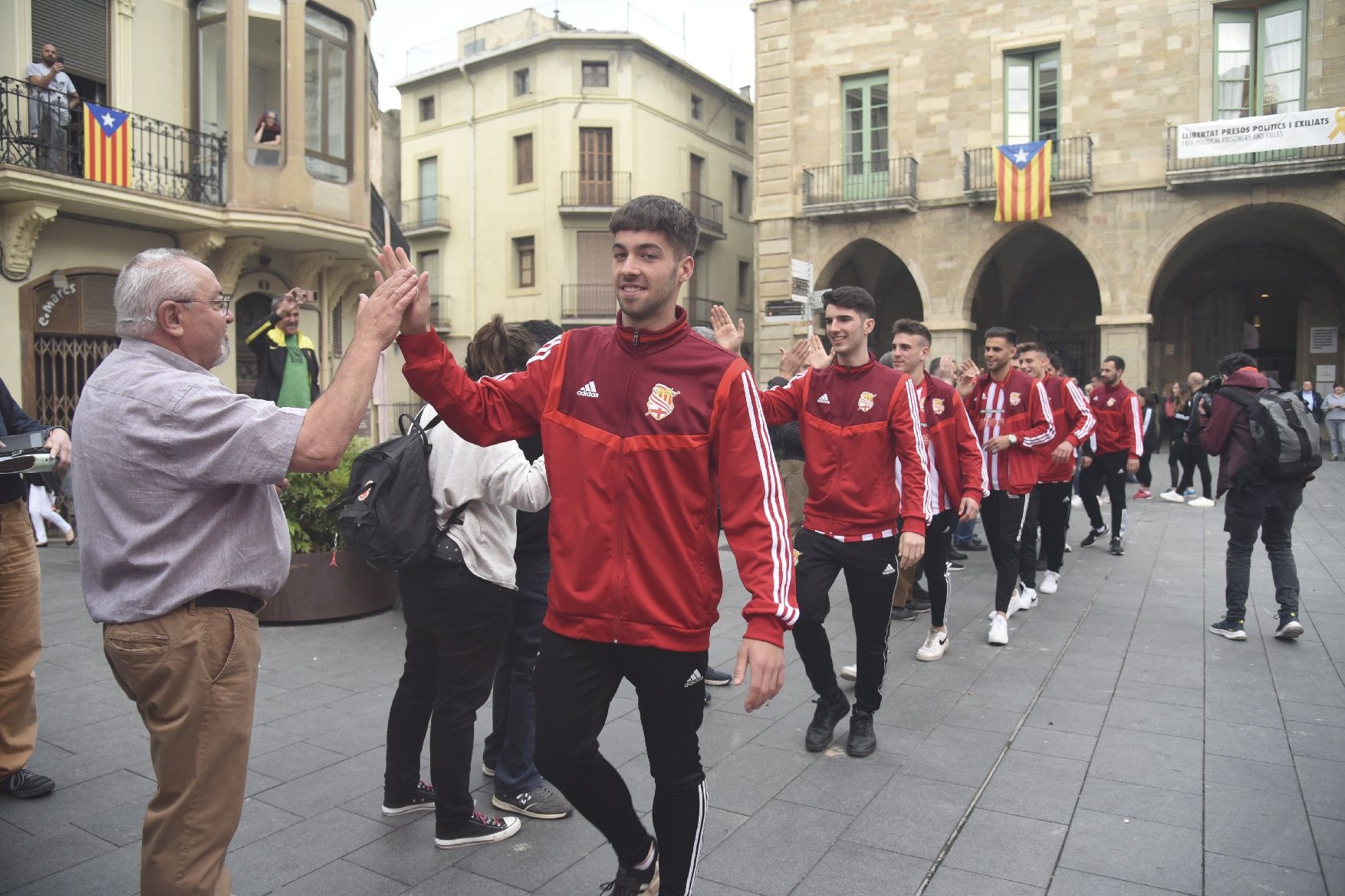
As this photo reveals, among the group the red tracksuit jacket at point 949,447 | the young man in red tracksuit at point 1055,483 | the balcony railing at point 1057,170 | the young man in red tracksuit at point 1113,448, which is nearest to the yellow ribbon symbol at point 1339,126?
the balcony railing at point 1057,170

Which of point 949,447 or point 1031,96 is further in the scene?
point 1031,96

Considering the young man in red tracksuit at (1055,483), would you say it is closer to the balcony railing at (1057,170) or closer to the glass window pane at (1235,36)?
the balcony railing at (1057,170)

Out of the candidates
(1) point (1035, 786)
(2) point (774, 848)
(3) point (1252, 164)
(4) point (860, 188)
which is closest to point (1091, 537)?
(1) point (1035, 786)

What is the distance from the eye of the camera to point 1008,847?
12.2 feet

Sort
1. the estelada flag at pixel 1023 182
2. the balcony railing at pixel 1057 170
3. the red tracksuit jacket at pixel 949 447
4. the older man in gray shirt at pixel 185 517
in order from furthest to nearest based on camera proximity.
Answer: the balcony railing at pixel 1057 170
the estelada flag at pixel 1023 182
the red tracksuit jacket at pixel 949 447
the older man in gray shirt at pixel 185 517

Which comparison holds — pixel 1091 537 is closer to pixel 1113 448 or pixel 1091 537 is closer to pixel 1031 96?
pixel 1113 448

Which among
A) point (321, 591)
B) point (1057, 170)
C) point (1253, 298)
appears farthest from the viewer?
point (1253, 298)

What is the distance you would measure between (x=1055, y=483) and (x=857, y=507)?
14.5ft

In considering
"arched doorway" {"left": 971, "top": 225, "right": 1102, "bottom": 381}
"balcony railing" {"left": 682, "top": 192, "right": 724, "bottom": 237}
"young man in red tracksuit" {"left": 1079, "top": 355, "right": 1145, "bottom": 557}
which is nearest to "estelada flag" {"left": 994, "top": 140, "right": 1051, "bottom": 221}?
"arched doorway" {"left": 971, "top": 225, "right": 1102, "bottom": 381}

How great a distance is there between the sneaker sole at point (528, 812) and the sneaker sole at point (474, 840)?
188 mm

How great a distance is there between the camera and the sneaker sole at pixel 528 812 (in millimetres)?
3961

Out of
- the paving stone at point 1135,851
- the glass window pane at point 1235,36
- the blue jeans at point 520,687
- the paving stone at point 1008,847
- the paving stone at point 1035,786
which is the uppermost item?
the glass window pane at point 1235,36

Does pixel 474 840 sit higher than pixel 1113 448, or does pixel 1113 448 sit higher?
pixel 1113 448

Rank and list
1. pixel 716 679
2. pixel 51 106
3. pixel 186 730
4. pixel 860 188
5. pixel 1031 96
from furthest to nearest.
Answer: pixel 860 188 → pixel 1031 96 → pixel 51 106 → pixel 716 679 → pixel 186 730
